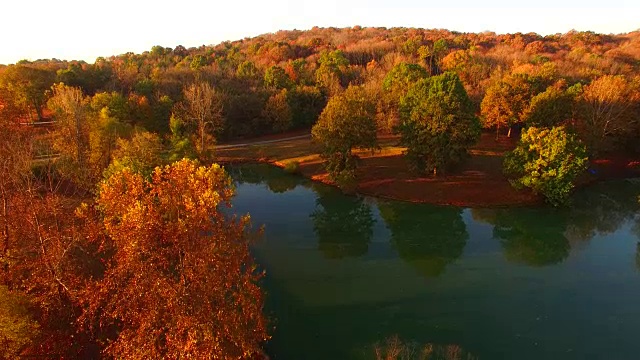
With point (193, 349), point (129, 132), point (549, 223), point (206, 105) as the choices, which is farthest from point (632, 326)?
point (206, 105)

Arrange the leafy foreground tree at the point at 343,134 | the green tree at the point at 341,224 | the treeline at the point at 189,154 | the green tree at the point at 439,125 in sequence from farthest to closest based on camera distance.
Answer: the leafy foreground tree at the point at 343,134, the green tree at the point at 439,125, the green tree at the point at 341,224, the treeline at the point at 189,154

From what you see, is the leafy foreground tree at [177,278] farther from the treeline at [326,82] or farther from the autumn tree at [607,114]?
the autumn tree at [607,114]

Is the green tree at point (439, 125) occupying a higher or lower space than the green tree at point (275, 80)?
lower

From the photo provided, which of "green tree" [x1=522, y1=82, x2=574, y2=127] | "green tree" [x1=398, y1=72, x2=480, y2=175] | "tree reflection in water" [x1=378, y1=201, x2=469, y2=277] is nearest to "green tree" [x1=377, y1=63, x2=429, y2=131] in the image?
"green tree" [x1=398, y1=72, x2=480, y2=175]

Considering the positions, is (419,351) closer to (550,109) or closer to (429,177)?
(429,177)

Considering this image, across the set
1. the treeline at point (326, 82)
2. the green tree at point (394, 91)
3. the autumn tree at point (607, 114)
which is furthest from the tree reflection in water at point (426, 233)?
the autumn tree at point (607, 114)

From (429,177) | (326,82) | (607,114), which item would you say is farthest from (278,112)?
(607,114)

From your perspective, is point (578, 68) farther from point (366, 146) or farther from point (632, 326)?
point (632, 326)
